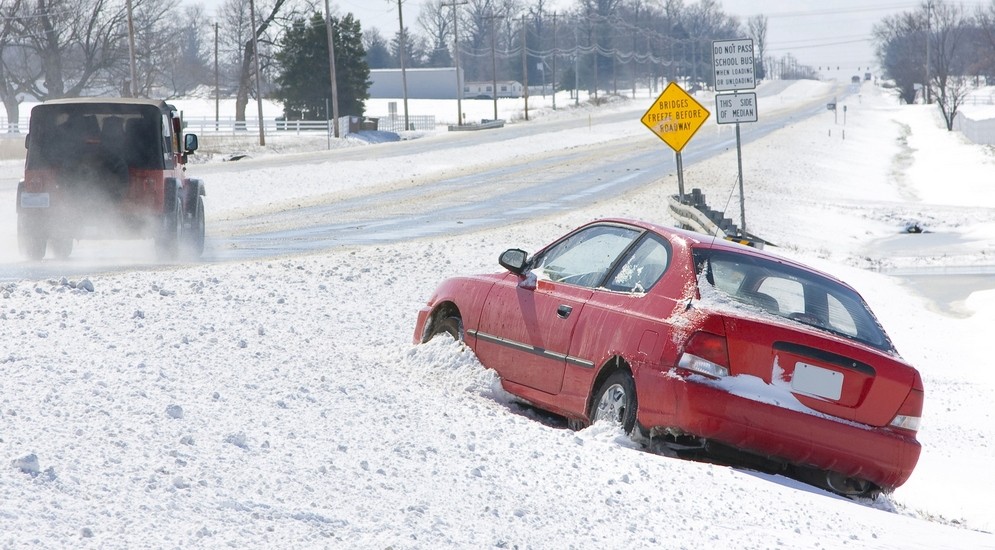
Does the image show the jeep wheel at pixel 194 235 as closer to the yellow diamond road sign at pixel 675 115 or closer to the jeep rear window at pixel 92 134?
the jeep rear window at pixel 92 134

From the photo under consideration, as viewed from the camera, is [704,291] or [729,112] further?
[729,112]

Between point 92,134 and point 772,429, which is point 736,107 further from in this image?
point 772,429

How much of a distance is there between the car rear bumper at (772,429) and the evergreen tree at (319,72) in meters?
72.2

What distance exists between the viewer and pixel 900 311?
61.2ft

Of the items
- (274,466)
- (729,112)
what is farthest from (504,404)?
(729,112)

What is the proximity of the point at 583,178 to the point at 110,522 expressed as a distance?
35.9 m

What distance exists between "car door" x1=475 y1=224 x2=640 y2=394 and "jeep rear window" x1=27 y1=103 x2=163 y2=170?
9.11m

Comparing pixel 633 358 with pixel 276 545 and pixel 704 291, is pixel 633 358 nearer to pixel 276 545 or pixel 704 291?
pixel 704 291

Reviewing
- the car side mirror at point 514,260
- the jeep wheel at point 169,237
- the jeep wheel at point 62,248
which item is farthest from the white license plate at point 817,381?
the jeep wheel at point 62,248

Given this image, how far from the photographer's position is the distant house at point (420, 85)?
144 meters

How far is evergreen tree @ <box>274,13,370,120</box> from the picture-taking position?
77562mm

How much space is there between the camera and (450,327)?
8.77 metres

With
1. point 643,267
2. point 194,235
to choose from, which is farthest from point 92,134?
point 643,267

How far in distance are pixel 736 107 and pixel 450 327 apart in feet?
46.3
